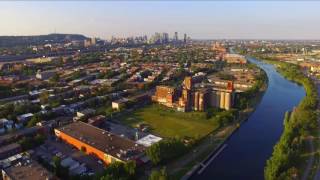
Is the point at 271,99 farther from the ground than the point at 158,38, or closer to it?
closer to it

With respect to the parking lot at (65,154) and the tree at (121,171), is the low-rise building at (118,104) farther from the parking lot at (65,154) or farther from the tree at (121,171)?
the tree at (121,171)

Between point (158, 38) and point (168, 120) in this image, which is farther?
point (158, 38)

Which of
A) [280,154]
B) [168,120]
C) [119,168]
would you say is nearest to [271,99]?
[168,120]

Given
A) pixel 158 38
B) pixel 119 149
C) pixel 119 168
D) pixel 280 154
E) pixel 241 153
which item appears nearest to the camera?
pixel 119 168

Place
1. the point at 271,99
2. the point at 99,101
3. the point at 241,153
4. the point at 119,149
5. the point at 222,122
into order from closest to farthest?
the point at 119,149
the point at 241,153
the point at 222,122
the point at 99,101
the point at 271,99

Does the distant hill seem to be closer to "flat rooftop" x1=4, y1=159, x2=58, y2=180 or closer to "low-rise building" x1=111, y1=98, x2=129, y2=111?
"low-rise building" x1=111, y1=98, x2=129, y2=111

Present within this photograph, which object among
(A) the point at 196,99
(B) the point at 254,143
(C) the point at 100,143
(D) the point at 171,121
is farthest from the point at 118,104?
(B) the point at 254,143

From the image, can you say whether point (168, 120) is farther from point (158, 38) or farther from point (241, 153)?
point (158, 38)

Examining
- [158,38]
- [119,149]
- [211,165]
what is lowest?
[211,165]
